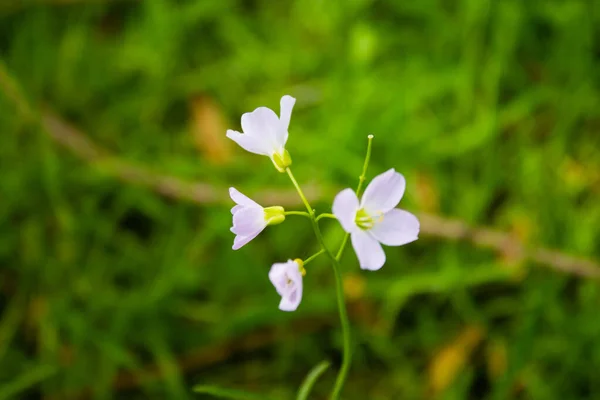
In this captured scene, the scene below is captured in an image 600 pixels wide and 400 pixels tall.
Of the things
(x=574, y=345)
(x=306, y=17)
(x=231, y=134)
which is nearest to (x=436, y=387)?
(x=574, y=345)

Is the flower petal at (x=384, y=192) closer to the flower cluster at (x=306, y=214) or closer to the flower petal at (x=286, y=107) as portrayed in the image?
the flower cluster at (x=306, y=214)

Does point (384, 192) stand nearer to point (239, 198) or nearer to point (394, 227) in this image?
point (394, 227)

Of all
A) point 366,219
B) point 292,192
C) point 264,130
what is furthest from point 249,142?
point 292,192

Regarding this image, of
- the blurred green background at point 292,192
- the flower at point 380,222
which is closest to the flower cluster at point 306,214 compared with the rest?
the flower at point 380,222

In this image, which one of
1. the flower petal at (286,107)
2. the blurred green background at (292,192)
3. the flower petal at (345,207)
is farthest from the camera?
the blurred green background at (292,192)

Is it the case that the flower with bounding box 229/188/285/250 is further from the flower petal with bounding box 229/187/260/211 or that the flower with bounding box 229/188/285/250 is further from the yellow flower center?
the yellow flower center

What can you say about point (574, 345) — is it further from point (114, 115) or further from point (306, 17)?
point (114, 115)

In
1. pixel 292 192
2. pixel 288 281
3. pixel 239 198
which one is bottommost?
pixel 288 281
